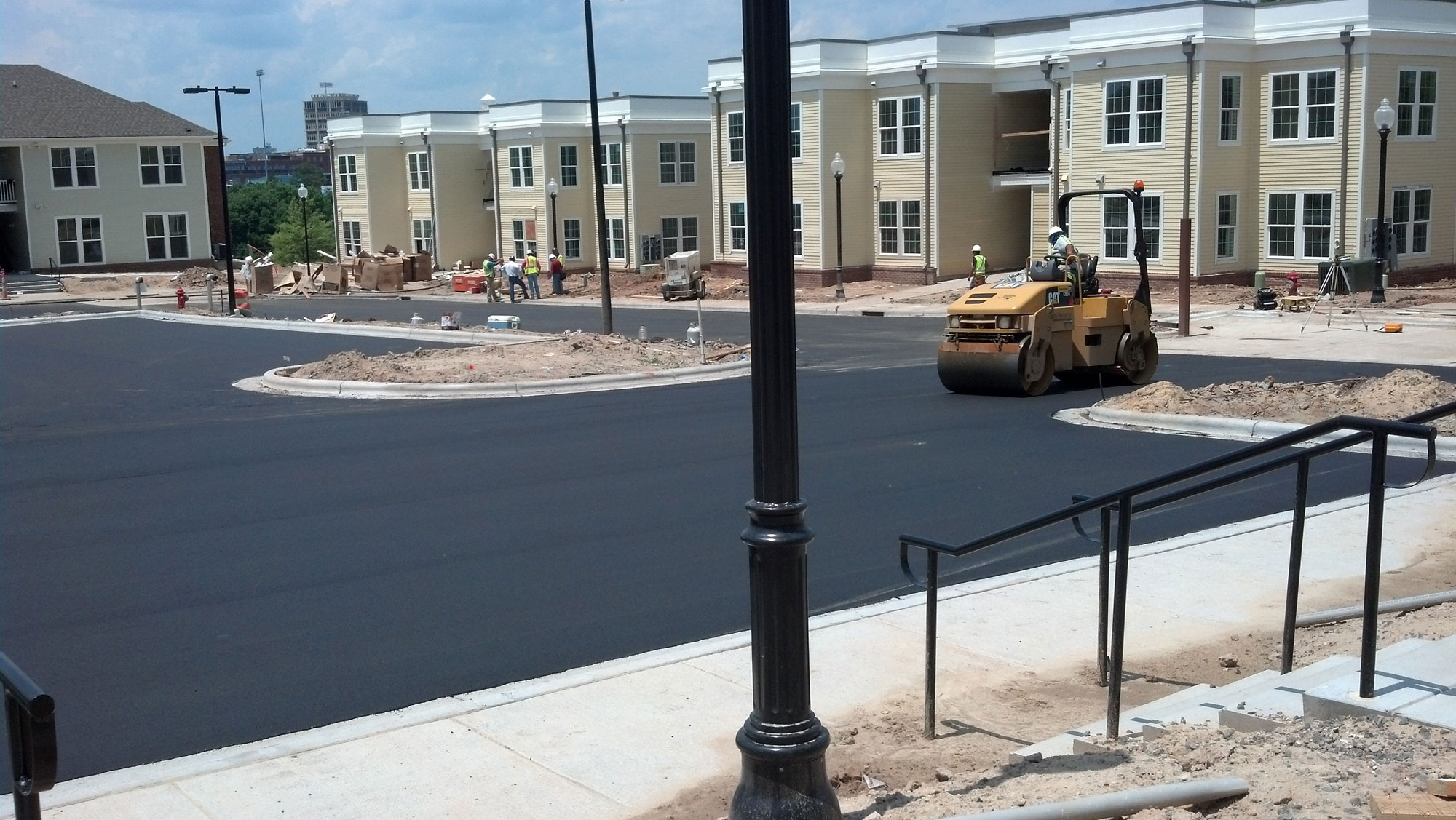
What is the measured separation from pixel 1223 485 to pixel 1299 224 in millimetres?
35534

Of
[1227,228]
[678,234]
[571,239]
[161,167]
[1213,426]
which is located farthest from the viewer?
[161,167]

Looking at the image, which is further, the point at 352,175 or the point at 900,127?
the point at 352,175

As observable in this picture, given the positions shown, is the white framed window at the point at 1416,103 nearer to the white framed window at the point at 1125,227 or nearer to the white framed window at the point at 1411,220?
the white framed window at the point at 1411,220

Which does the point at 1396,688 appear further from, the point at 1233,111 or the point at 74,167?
the point at 74,167

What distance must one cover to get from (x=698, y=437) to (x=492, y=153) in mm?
50424

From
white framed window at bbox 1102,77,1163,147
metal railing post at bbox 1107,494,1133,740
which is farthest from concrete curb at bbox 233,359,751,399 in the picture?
white framed window at bbox 1102,77,1163,147

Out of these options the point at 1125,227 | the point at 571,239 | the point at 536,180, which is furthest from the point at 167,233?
the point at 1125,227

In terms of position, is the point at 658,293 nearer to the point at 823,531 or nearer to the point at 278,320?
the point at 278,320

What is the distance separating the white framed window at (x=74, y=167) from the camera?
66.2m

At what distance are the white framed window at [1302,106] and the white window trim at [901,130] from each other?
11863mm

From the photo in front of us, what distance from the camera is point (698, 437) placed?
1709cm

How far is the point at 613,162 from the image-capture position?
61156mm

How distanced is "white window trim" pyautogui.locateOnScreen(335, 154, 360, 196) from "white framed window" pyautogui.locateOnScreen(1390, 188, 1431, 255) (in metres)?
48.8

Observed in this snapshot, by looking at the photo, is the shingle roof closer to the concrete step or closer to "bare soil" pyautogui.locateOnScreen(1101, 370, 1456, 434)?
"bare soil" pyautogui.locateOnScreen(1101, 370, 1456, 434)
